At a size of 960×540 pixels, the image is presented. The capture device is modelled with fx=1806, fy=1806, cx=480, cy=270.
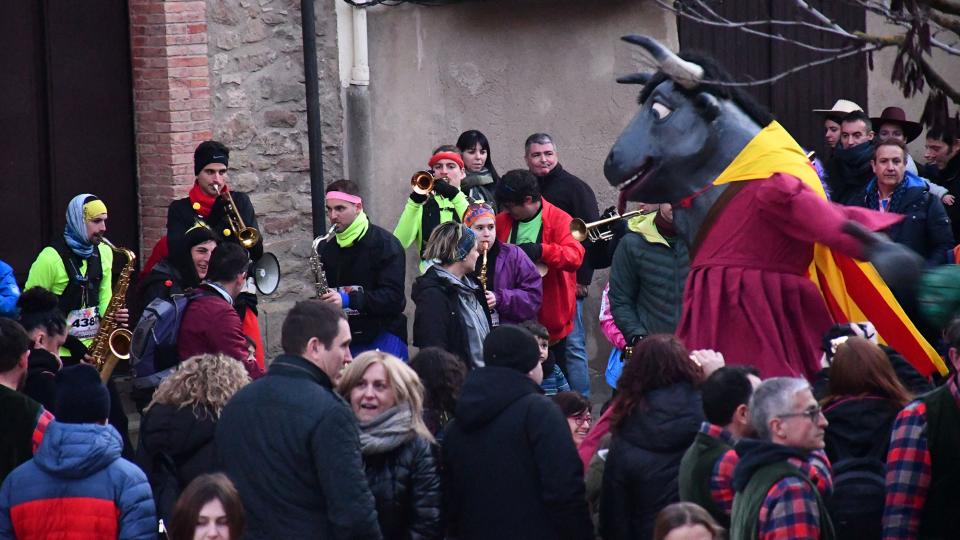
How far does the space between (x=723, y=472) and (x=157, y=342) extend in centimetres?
363

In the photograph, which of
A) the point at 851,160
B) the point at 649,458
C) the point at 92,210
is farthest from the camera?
Result: the point at 851,160

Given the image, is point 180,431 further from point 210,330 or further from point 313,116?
point 313,116

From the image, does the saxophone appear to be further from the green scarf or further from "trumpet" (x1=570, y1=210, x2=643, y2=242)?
"trumpet" (x1=570, y1=210, x2=643, y2=242)

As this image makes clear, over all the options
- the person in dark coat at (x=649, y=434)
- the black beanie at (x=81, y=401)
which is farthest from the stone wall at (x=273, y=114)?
the person in dark coat at (x=649, y=434)

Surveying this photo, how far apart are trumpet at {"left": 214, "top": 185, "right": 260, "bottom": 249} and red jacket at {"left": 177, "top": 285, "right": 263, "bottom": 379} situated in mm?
1794

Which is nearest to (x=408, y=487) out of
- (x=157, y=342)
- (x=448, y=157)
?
(x=157, y=342)

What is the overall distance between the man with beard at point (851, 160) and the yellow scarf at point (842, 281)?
355 centimetres

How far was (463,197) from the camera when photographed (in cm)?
1138

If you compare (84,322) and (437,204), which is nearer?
(84,322)

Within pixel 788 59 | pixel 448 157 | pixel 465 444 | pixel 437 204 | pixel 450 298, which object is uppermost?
pixel 788 59

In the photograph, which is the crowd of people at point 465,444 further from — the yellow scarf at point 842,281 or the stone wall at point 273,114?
the stone wall at point 273,114

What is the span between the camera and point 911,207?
10664mm

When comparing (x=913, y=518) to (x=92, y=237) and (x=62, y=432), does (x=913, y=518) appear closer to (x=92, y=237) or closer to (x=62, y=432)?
(x=62, y=432)

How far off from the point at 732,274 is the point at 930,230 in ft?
10.8
